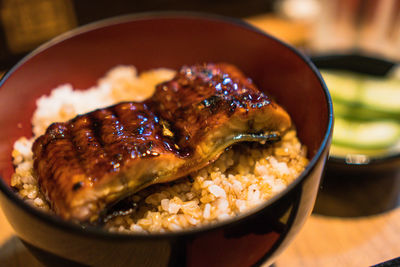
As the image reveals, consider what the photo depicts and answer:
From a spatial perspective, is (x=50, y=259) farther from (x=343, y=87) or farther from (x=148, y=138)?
(x=343, y=87)

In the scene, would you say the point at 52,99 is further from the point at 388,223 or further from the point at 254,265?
the point at 388,223

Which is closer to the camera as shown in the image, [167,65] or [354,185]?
[354,185]

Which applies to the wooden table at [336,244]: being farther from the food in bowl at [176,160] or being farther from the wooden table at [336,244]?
the food in bowl at [176,160]

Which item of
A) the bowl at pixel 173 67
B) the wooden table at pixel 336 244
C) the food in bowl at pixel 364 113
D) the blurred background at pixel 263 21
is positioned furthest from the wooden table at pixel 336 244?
the blurred background at pixel 263 21

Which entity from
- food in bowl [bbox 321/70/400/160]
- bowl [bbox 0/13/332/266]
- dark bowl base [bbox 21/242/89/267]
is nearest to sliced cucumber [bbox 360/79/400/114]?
food in bowl [bbox 321/70/400/160]

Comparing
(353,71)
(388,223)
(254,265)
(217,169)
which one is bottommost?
(388,223)

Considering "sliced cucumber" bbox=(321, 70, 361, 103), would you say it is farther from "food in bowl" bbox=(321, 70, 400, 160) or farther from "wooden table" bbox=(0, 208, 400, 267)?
"wooden table" bbox=(0, 208, 400, 267)

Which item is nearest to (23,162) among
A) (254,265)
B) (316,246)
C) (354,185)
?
(254,265)
